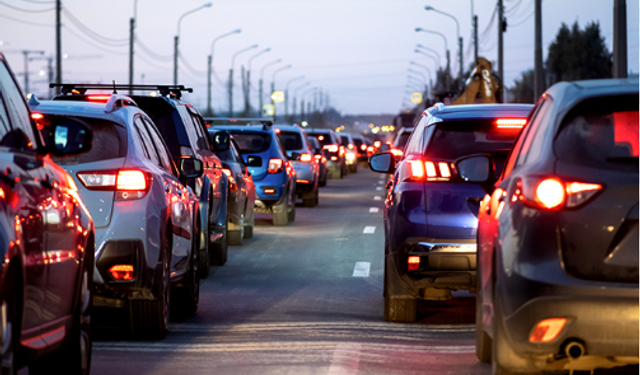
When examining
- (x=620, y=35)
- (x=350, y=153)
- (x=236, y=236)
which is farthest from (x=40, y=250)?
(x=350, y=153)

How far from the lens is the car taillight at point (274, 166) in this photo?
20109mm

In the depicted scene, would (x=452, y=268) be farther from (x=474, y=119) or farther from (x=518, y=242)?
(x=518, y=242)

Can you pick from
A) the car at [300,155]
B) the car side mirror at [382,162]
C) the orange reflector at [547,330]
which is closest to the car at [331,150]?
the car at [300,155]

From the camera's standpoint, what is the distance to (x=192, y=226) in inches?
387

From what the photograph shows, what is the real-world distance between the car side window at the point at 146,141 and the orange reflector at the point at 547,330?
4.23 m

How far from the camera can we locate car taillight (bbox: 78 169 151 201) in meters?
8.03

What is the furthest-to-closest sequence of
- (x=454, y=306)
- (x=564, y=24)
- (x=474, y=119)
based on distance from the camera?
(x=564, y=24) < (x=454, y=306) < (x=474, y=119)

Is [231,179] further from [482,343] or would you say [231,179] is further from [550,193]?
[550,193]

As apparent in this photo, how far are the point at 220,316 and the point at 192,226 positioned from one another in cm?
76

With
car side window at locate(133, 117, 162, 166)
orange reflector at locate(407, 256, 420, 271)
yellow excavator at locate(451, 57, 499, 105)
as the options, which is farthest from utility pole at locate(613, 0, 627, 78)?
yellow excavator at locate(451, 57, 499, 105)

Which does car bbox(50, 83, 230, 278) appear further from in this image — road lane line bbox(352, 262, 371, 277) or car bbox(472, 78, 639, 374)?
car bbox(472, 78, 639, 374)

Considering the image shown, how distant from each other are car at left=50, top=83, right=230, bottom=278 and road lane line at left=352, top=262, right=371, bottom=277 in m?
1.57

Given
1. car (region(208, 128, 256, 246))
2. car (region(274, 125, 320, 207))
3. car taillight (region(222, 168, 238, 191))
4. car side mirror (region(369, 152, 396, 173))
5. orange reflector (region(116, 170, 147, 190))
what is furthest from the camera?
car (region(274, 125, 320, 207))

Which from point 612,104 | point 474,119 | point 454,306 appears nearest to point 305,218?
point 454,306
